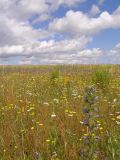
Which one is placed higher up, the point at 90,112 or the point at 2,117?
the point at 90,112

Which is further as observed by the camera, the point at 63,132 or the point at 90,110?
the point at 63,132

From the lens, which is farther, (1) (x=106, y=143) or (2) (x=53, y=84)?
(2) (x=53, y=84)

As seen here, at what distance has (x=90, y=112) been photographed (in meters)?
2.73

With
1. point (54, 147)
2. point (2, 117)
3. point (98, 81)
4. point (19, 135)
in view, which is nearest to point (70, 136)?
point (54, 147)

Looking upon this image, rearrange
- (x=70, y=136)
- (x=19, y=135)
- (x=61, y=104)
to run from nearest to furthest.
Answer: (x=70, y=136) → (x=19, y=135) → (x=61, y=104)

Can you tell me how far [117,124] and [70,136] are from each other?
2.62 ft

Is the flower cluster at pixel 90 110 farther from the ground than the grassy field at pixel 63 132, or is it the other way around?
the flower cluster at pixel 90 110

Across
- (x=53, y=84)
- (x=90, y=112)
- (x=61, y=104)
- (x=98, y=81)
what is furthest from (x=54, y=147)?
(x=53, y=84)

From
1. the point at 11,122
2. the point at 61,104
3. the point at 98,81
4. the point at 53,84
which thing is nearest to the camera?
the point at 11,122

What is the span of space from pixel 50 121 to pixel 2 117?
3.22 feet

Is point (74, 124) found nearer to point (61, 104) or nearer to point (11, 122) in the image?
point (11, 122)

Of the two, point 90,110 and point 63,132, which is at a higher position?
point 90,110

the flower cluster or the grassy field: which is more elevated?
the flower cluster

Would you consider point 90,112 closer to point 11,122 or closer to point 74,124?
point 74,124
